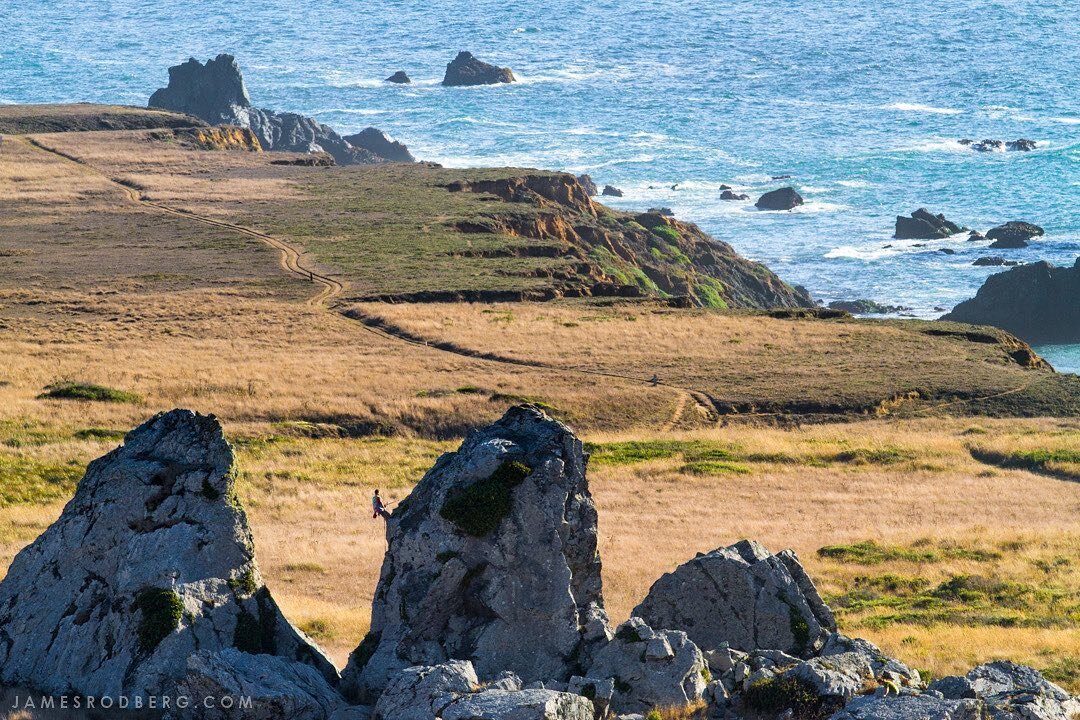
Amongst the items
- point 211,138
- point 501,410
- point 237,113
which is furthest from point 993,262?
point 237,113

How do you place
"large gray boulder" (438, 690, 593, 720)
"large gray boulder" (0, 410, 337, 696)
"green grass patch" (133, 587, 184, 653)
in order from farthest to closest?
"large gray boulder" (0, 410, 337, 696) → "green grass patch" (133, 587, 184, 653) → "large gray boulder" (438, 690, 593, 720)

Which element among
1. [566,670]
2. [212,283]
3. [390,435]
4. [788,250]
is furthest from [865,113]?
[566,670]

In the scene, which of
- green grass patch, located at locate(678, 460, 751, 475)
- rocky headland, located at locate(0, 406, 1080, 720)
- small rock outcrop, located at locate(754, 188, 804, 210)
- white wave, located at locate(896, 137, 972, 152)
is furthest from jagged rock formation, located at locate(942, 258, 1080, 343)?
white wave, located at locate(896, 137, 972, 152)

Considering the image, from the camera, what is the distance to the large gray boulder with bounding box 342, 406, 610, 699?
2094cm

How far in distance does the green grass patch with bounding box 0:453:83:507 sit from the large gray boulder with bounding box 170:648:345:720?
20.4 metres

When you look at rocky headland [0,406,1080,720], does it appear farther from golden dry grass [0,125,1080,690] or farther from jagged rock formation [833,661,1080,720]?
golden dry grass [0,125,1080,690]

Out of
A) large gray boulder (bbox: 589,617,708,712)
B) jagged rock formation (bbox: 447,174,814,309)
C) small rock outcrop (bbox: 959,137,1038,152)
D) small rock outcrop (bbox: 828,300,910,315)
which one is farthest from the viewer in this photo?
small rock outcrop (bbox: 959,137,1038,152)

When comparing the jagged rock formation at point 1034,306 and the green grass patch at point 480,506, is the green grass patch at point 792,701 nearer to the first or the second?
the green grass patch at point 480,506

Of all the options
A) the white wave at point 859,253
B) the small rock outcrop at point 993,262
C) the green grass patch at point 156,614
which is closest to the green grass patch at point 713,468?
the green grass patch at point 156,614

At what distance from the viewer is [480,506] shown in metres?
21.3

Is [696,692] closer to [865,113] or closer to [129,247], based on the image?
[129,247]

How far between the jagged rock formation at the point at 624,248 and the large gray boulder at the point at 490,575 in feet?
210

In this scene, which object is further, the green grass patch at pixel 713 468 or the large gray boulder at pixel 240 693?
the green grass patch at pixel 713 468

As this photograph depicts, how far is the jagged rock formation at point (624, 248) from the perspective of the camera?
93.1 metres
